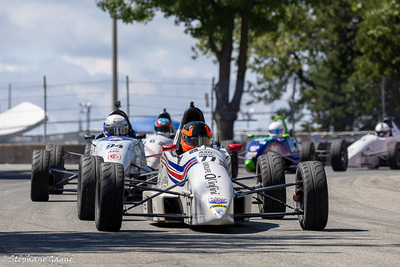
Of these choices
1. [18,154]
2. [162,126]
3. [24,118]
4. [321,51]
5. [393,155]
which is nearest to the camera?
[162,126]

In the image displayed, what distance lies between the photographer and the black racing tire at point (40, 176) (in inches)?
413

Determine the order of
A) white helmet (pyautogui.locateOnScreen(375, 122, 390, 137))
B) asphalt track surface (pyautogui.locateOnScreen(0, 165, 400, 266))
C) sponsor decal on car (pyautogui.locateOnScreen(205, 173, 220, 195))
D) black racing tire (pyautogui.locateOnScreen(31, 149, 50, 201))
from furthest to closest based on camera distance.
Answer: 1. white helmet (pyautogui.locateOnScreen(375, 122, 390, 137))
2. black racing tire (pyautogui.locateOnScreen(31, 149, 50, 201))
3. sponsor decal on car (pyautogui.locateOnScreen(205, 173, 220, 195))
4. asphalt track surface (pyautogui.locateOnScreen(0, 165, 400, 266))

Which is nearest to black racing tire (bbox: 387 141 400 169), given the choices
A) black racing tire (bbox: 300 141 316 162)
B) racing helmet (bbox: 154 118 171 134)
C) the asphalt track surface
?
black racing tire (bbox: 300 141 316 162)

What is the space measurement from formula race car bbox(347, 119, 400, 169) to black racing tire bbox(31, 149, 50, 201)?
1333cm

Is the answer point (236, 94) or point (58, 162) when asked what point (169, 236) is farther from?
point (236, 94)

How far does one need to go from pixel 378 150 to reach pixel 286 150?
4605 millimetres

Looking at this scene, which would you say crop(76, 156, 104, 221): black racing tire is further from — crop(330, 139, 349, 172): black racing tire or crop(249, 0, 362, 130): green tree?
crop(249, 0, 362, 130): green tree

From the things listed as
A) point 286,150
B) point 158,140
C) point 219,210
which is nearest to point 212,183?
point 219,210

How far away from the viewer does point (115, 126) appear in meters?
12.8

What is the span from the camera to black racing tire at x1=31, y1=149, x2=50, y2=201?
10.5m

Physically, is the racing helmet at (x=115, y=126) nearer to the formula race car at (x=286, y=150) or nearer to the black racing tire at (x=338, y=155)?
the formula race car at (x=286, y=150)

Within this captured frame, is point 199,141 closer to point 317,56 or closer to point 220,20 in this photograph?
point 220,20

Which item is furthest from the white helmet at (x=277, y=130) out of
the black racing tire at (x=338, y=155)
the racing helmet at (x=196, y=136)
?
the racing helmet at (x=196, y=136)

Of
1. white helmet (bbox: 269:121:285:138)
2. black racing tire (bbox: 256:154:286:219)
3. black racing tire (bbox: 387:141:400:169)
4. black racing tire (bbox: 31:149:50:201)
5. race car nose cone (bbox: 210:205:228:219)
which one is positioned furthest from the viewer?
black racing tire (bbox: 387:141:400:169)
